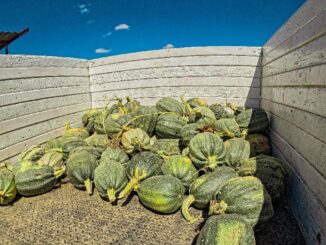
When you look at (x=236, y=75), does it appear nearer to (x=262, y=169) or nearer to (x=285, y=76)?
(x=285, y=76)

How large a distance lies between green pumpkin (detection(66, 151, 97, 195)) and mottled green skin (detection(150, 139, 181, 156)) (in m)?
0.96

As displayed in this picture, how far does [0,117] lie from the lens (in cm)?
472

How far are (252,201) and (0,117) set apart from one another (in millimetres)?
4043

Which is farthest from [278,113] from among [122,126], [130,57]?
[130,57]

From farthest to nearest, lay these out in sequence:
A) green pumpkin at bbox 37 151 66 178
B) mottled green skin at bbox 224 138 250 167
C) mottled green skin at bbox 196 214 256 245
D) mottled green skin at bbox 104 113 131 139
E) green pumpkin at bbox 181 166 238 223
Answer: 1. mottled green skin at bbox 104 113 131 139
2. green pumpkin at bbox 37 151 66 178
3. mottled green skin at bbox 224 138 250 167
4. green pumpkin at bbox 181 166 238 223
5. mottled green skin at bbox 196 214 256 245

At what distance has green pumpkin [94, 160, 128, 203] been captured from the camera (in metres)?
3.69

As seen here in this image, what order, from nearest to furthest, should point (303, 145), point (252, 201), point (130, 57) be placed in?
point (252, 201)
point (303, 145)
point (130, 57)

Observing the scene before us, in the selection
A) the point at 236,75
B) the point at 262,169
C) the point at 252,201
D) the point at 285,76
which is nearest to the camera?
the point at 252,201

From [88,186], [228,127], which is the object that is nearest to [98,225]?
[88,186]

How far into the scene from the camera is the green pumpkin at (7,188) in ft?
12.7

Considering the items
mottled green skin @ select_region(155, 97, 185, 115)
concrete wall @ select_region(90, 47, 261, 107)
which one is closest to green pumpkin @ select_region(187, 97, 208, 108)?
mottled green skin @ select_region(155, 97, 185, 115)

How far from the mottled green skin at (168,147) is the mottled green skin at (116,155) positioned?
1.42 ft

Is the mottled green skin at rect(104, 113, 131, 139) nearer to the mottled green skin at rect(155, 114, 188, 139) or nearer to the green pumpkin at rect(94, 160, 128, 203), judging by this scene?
the mottled green skin at rect(155, 114, 188, 139)

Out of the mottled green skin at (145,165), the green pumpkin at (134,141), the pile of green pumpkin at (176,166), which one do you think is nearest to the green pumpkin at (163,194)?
Answer: the pile of green pumpkin at (176,166)
